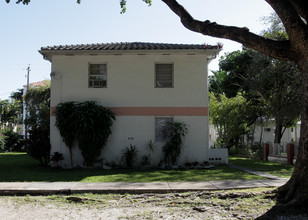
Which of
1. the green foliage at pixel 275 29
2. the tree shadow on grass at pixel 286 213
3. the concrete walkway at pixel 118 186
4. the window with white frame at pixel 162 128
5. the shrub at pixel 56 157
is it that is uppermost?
the green foliage at pixel 275 29

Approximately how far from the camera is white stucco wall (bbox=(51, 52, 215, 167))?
1345 cm

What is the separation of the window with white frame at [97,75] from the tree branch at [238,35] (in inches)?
284

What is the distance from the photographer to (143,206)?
641 centimetres

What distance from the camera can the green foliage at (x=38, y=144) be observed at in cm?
1291

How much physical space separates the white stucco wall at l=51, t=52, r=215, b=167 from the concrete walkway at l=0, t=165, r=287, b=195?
14.8 ft

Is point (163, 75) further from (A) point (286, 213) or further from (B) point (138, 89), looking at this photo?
(A) point (286, 213)

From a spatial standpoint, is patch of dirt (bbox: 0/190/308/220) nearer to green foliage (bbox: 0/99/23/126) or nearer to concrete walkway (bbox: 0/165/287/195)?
concrete walkway (bbox: 0/165/287/195)

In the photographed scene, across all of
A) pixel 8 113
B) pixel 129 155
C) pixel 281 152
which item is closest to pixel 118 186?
pixel 129 155

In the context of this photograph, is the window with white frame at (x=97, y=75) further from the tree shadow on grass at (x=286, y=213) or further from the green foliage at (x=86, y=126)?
the tree shadow on grass at (x=286, y=213)

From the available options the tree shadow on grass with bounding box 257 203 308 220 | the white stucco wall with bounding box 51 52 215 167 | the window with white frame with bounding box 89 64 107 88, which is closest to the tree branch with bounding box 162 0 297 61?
the tree shadow on grass with bounding box 257 203 308 220

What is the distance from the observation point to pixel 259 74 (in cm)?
1797

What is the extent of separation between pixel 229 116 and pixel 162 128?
7.83 meters

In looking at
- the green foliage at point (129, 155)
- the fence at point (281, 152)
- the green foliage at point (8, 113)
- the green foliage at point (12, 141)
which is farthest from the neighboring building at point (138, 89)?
the green foliage at point (8, 113)

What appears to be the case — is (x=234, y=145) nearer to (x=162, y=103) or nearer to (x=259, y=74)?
(x=259, y=74)
